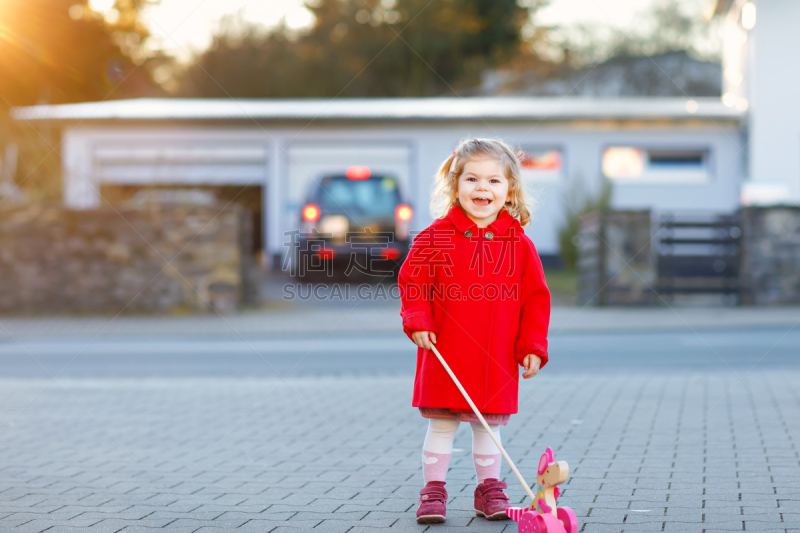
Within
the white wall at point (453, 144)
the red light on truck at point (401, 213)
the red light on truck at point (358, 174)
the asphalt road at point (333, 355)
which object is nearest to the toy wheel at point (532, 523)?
the asphalt road at point (333, 355)

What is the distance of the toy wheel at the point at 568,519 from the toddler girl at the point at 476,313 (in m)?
0.41

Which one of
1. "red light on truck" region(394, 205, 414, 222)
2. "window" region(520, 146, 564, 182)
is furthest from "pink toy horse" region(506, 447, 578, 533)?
"window" region(520, 146, 564, 182)

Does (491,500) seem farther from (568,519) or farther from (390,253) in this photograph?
(390,253)

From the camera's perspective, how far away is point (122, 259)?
1333 centimetres

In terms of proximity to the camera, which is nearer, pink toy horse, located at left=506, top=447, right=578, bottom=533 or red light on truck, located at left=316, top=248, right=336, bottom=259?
pink toy horse, located at left=506, top=447, right=578, bottom=533

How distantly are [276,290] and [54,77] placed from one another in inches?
204

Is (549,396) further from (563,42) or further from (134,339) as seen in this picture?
(563,42)

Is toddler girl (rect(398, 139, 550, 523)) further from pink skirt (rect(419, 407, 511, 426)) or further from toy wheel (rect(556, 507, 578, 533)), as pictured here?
toy wheel (rect(556, 507, 578, 533))

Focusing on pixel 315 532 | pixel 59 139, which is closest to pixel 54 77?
pixel 59 139

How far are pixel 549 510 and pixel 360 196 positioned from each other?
1313 cm

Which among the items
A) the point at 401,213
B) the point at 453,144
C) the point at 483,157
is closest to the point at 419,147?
the point at 453,144

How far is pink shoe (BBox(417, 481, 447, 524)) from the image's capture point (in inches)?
136

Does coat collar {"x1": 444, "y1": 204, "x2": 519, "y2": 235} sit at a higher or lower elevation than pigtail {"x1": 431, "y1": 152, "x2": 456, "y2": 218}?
lower

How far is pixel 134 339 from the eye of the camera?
10.9 m
